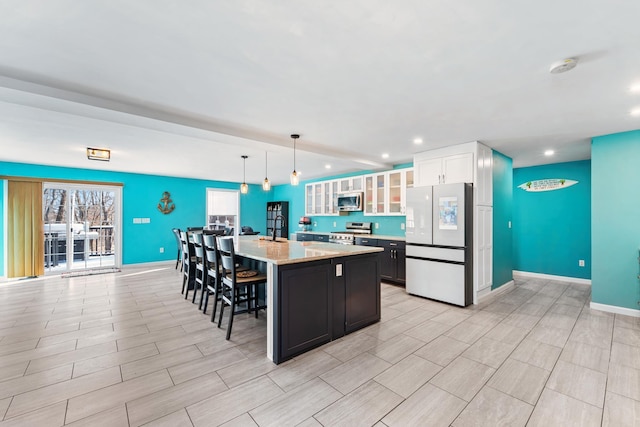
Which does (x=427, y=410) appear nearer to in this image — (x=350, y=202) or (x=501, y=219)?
(x=501, y=219)

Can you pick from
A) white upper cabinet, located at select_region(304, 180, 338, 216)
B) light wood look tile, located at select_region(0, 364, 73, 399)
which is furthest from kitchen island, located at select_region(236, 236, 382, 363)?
white upper cabinet, located at select_region(304, 180, 338, 216)

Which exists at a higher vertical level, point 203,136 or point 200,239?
point 203,136

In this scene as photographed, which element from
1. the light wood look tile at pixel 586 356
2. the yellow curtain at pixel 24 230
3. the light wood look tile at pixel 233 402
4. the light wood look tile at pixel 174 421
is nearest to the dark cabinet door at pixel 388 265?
the light wood look tile at pixel 586 356

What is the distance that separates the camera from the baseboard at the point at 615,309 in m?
3.52

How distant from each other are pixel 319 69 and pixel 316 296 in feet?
6.62

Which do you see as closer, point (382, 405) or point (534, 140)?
point (382, 405)

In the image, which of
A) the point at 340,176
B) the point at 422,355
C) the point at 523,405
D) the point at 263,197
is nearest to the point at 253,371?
the point at 422,355

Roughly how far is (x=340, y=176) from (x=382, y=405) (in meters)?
5.81

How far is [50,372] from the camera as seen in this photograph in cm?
Answer: 227

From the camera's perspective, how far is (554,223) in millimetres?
5461

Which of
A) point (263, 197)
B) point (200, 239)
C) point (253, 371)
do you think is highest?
point (263, 197)

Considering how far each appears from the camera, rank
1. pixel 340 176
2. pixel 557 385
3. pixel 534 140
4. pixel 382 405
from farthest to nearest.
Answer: pixel 340 176, pixel 534 140, pixel 557 385, pixel 382 405

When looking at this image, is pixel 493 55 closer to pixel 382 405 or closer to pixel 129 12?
pixel 129 12

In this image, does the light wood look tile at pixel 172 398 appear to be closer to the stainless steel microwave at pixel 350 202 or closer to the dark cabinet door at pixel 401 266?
the dark cabinet door at pixel 401 266
